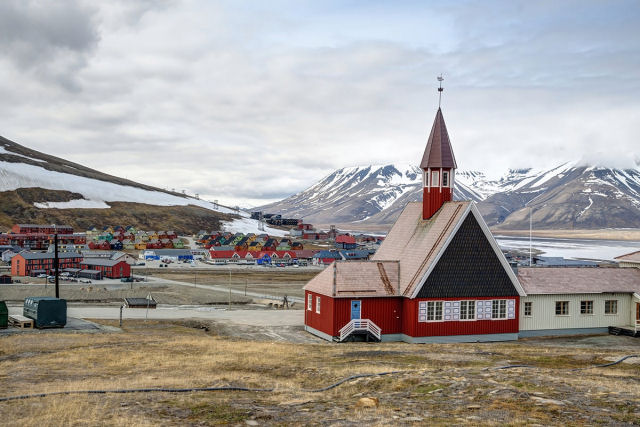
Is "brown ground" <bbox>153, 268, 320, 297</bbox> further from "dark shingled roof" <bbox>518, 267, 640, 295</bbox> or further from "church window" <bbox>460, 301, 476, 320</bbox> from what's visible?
"church window" <bbox>460, 301, 476, 320</bbox>

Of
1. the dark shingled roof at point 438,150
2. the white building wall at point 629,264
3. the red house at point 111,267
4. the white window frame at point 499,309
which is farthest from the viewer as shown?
the red house at point 111,267

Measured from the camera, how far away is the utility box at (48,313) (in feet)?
148

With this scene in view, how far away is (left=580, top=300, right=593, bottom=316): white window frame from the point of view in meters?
47.2

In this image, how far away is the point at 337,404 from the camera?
18.6 meters

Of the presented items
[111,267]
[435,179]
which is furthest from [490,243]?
[111,267]

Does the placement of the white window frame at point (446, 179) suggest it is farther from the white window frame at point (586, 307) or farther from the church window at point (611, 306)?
the church window at point (611, 306)

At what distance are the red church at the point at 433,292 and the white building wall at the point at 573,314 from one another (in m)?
2.11

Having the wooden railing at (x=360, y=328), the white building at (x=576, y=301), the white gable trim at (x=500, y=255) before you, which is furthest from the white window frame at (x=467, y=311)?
the wooden railing at (x=360, y=328)

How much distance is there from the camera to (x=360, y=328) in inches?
1660

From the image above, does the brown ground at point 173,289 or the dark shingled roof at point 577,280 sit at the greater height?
the dark shingled roof at point 577,280

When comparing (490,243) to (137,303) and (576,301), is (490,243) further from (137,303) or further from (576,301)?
(137,303)

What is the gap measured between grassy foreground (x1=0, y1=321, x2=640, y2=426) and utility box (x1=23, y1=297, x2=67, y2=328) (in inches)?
382

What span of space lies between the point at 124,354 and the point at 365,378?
14.6m

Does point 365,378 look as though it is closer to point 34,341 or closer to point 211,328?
point 34,341
